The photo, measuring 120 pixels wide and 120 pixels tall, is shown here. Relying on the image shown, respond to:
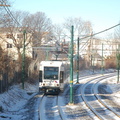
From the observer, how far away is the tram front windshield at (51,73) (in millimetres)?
23873

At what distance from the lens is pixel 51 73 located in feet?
78.5

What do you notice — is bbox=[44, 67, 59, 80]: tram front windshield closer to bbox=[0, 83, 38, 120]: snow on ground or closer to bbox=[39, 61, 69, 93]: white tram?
bbox=[39, 61, 69, 93]: white tram

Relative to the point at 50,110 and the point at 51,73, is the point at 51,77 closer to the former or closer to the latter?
the point at 51,73

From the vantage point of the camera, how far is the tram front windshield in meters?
23.9

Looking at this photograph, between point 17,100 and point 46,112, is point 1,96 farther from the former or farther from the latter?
point 46,112

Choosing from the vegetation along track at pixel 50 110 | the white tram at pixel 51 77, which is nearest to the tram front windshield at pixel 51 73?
the white tram at pixel 51 77

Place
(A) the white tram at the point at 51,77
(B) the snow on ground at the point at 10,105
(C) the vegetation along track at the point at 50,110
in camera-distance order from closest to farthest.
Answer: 1. (C) the vegetation along track at the point at 50,110
2. (B) the snow on ground at the point at 10,105
3. (A) the white tram at the point at 51,77

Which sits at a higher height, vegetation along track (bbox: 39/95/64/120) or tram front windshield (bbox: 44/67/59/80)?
tram front windshield (bbox: 44/67/59/80)

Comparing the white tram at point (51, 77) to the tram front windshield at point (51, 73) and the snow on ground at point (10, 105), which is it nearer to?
the tram front windshield at point (51, 73)

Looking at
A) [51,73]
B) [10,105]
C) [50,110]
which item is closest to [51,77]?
[51,73]

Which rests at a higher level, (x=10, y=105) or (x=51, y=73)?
(x=51, y=73)

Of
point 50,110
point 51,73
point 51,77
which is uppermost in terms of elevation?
point 51,73

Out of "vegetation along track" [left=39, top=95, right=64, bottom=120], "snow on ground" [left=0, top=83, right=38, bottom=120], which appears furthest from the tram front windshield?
"vegetation along track" [left=39, top=95, right=64, bottom=120]

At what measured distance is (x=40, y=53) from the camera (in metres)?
51.4
